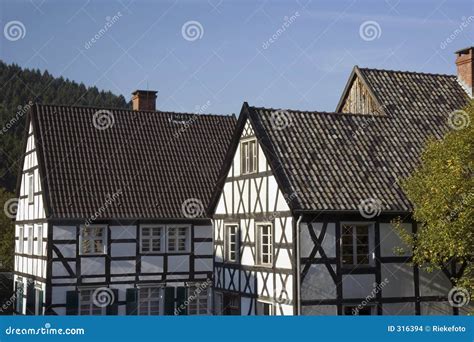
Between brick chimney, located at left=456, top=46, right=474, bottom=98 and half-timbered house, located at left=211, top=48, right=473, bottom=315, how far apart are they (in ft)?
8.42

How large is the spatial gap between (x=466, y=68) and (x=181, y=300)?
14.2 meters

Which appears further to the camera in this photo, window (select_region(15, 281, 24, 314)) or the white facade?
window (select_region(15, 281, 24, 314))

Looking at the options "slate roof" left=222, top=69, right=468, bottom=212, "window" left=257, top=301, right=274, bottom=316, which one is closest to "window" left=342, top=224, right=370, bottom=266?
"slate roof" left=222, top=69, right=468, bottom=212

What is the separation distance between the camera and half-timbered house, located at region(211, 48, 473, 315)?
18594 mm

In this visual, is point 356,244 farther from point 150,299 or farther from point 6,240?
point 6,240

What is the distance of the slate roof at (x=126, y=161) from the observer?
24.2 metres

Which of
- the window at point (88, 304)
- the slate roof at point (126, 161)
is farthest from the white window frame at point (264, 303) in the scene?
the window at point (88, 304)

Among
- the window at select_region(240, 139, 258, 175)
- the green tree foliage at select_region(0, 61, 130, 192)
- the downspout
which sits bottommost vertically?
the downspout

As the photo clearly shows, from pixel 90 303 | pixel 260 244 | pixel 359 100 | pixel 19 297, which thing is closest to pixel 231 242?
pixel 260 244

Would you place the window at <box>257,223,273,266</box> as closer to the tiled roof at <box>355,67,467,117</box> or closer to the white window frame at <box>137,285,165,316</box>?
the white window frame at <box>137,285,165,316</box>

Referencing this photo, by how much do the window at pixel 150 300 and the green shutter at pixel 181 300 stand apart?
2.18 ft

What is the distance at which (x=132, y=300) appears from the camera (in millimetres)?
24234

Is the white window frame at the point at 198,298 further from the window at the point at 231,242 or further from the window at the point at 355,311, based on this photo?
the window at the point at 355,311

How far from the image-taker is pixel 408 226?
764 inches
